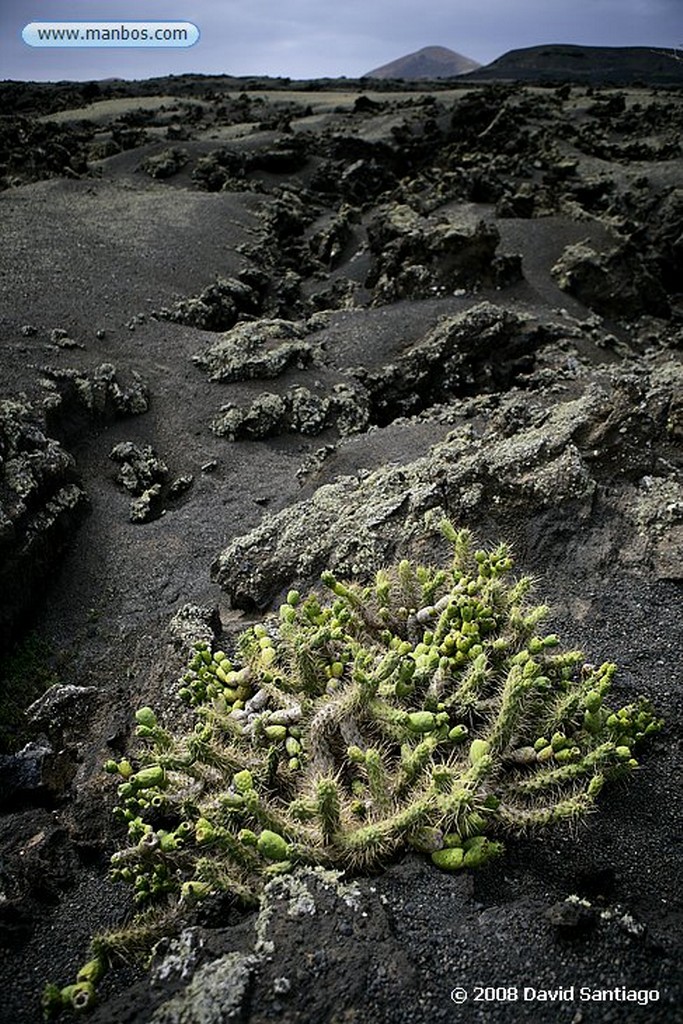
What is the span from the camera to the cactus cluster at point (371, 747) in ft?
10.4

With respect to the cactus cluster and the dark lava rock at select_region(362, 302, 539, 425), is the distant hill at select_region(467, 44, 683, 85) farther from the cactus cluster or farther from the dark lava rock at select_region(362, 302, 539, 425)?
the cactus cluster

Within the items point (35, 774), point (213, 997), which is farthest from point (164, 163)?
point (213, 997)

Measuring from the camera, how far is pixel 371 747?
12.0 feet

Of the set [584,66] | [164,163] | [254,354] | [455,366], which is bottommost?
[455,366]

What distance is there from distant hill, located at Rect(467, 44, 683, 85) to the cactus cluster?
127ft

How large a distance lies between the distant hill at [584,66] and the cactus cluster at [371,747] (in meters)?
38.8

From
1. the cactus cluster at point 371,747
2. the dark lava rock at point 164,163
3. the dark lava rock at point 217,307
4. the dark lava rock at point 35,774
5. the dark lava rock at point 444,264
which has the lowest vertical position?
the dark lava rock at point 35,774

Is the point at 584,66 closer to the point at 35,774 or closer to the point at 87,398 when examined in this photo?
the point at 87,398

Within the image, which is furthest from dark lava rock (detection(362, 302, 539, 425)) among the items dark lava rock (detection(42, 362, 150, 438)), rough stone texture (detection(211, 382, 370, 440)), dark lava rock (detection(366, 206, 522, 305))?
dark lava rock (detection(42, 362, 150, 438))

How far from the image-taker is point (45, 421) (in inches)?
321

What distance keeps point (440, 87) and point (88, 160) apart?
25.1 meters

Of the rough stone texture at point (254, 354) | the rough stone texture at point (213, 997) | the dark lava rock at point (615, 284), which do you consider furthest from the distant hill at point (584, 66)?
the rough stone texture at point (213, 997)

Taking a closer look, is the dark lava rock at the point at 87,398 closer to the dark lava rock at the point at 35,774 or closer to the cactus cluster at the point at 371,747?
the dark lava rock at the point at 35,774

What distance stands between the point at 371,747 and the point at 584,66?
52.3 metres
